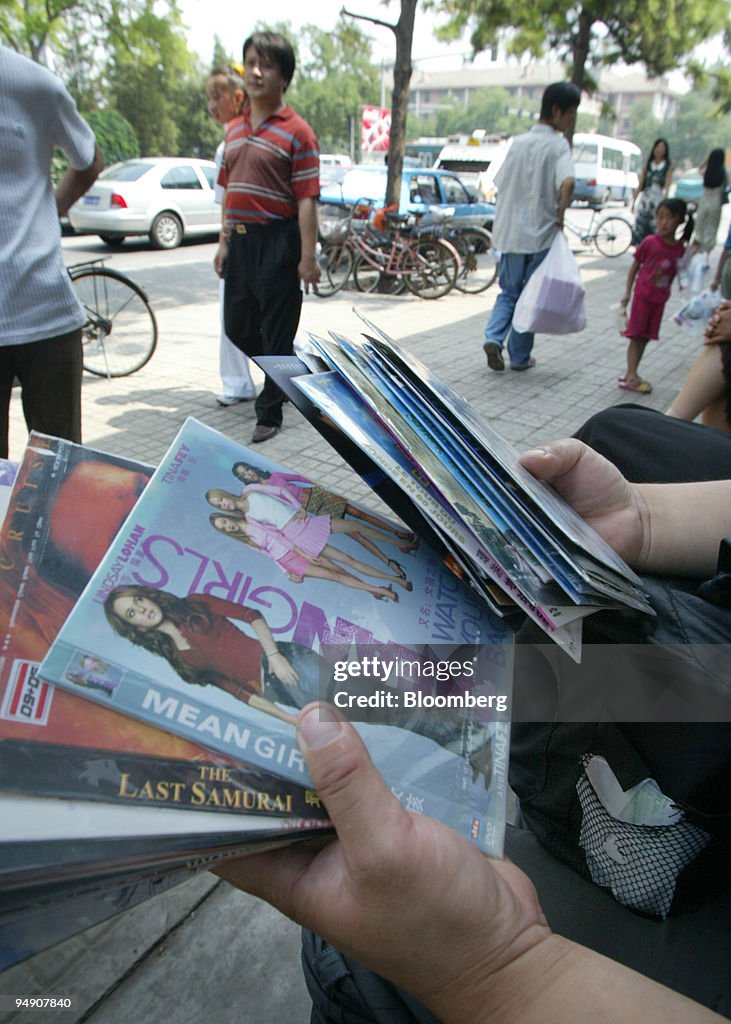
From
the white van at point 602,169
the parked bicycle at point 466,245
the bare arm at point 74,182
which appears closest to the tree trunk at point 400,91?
the parked bicycle at point 466,245

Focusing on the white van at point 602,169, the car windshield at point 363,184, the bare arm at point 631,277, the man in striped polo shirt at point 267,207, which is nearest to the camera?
the man in striped polo shirt at point 267,207

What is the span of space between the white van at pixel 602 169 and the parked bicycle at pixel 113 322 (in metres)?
19.8

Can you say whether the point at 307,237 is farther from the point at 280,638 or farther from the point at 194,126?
the point at 194,126

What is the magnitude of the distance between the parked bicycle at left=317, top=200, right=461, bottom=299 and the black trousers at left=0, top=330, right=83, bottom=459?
7.03m

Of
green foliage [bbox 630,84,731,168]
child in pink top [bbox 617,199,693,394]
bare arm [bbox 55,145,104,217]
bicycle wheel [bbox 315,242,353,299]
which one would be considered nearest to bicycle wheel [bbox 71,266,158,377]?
bare arm [bbox 55,145,104,217]

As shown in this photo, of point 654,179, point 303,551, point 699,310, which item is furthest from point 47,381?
point 654,179

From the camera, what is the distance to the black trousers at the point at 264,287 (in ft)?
12.7

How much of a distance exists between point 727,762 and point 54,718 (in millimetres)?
735

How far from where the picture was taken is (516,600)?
75cm

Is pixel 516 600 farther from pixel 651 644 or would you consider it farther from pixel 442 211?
pixel 442 211

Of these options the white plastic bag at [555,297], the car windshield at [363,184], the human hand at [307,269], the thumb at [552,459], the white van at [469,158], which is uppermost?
the white van at [469,158]

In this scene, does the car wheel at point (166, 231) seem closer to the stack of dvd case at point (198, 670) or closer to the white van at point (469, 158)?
the white van at point (469, 158)

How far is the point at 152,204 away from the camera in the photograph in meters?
13.0

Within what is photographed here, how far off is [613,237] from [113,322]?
13068mm
